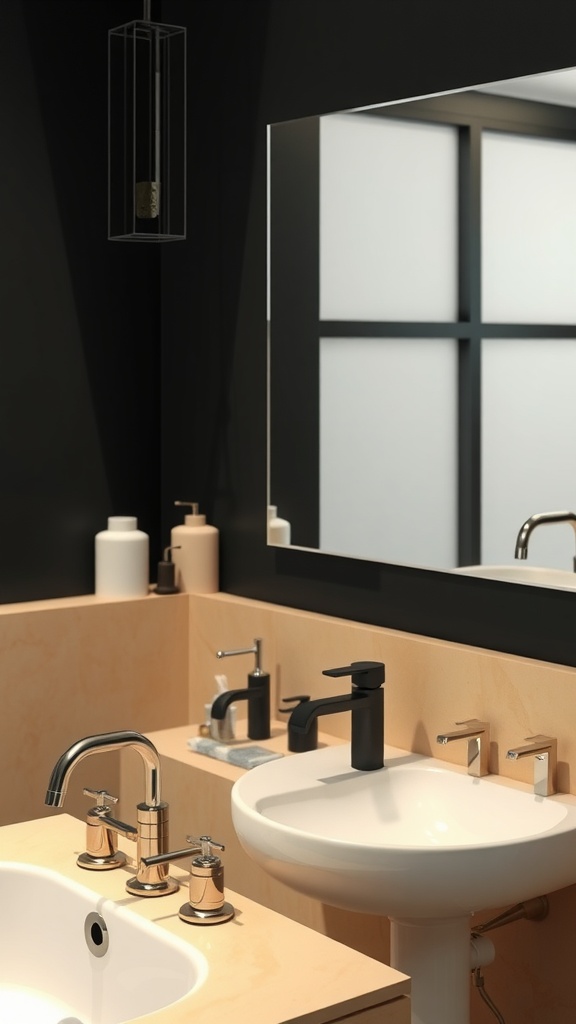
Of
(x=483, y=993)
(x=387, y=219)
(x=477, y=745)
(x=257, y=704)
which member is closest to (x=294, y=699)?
(x=257, y=704)

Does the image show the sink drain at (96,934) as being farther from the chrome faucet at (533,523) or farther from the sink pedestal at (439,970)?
the chrome faucet at (533,523)

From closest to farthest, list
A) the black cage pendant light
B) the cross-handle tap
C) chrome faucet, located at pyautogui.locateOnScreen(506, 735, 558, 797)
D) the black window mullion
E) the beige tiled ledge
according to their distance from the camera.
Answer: the beige tiled ledge
the cross-handle tap
chrome faucet, located at pyautogui.locateOnScreen(506, 735, 558, 797)
the black window mullion
the black cage pendant light

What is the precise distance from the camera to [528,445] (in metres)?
2.35

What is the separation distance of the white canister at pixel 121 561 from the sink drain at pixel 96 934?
125 centimetres

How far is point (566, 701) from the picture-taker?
87.4 inches

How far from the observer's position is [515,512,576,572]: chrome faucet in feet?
7.52

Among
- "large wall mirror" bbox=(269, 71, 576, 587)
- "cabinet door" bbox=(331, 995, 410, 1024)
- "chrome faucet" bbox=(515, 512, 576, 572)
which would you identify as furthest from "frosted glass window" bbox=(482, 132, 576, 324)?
"cabinet door" bbox=(331, 995, 410, 1024)

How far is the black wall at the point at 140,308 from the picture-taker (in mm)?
2930

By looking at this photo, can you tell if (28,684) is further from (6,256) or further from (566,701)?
→ (566,701)

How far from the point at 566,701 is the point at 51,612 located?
123 cm

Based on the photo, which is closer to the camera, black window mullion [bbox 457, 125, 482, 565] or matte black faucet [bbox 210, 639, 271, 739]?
black window mullion [bbox 457, 125, 482, 565]

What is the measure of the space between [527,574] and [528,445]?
0.78ft

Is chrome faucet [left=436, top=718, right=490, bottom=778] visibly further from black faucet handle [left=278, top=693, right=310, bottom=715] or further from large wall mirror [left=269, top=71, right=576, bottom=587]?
black faucet handle [left=278, top=693, right=310, bottom=715]

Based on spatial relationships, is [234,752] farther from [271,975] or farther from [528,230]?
[528,230]
